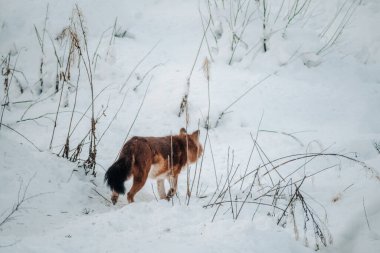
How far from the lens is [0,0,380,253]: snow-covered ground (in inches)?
92.0

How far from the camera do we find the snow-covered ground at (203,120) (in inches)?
92.0

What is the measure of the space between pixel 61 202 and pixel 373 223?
258cm

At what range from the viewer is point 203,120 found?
18.9 feet

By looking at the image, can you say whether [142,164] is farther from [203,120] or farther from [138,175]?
Result: [203,120]

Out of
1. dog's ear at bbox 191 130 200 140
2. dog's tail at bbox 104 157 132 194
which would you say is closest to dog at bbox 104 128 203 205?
dog's tail at bbox 104 157 132 194

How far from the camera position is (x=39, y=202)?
306 cm

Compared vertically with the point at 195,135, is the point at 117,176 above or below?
below

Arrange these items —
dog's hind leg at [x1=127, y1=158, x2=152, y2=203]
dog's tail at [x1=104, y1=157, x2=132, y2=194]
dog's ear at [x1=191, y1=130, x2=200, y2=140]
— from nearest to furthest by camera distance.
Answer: dog's tail at [x1=104, y1=157, x2=132, y2=194] → dog's hind leg at [x1=127, y1=158, x2=152, y2=203] → dog's ear at [x1=191, y1=130, x2=200, y2=140]

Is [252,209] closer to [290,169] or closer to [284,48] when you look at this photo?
[290,169]

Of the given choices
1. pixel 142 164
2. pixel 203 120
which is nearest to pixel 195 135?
pixel 142 164

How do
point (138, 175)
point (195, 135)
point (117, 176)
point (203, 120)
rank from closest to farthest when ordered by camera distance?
point (117, 176)
point (138, 175)
point (195, 135)
point (203, 120)

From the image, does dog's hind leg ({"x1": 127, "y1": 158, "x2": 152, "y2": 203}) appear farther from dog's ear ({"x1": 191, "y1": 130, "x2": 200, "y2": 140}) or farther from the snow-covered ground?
dog's ear ({"x1": 191, "y1": 130, "x2": 200, "y2": 140})

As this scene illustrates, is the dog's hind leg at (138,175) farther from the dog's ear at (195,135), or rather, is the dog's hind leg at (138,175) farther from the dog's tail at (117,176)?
the dog's ear at (195,135)

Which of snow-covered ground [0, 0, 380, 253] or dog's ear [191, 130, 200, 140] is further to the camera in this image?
dog's ear [191, 130, 200, 140]
